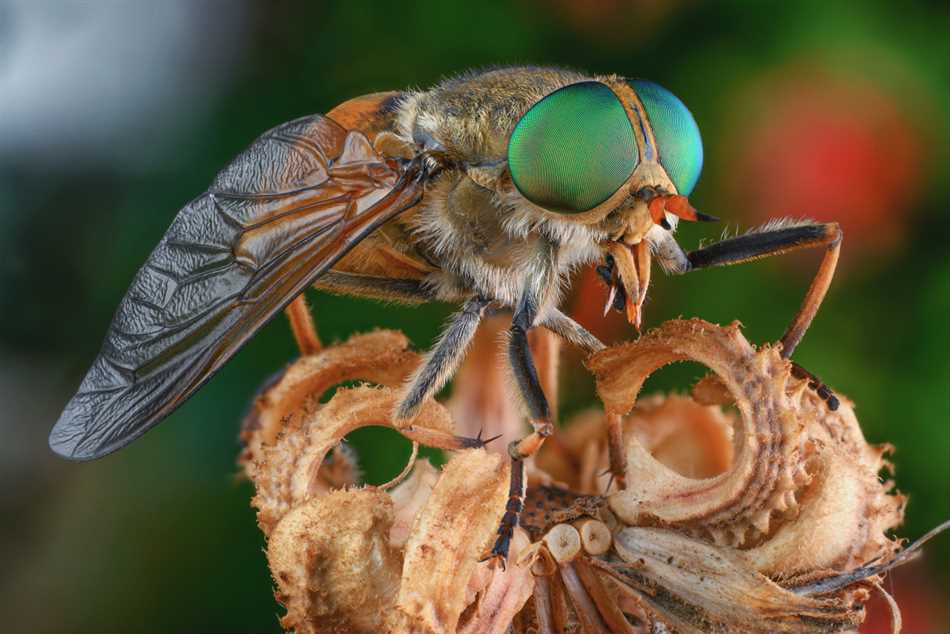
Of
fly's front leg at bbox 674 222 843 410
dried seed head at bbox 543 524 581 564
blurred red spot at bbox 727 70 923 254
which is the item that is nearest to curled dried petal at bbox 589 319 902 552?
dried seed head at bbox 543 524 581 564

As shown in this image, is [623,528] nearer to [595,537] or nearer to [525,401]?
[595,537]

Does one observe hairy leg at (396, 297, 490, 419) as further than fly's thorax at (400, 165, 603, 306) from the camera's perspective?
No

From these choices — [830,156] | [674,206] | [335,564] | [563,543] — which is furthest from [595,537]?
[830,156]

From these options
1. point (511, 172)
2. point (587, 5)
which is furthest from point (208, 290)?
point (587, 5)

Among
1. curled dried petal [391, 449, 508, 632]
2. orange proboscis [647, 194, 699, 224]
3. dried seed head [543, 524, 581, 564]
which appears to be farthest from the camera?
orange proboscis [647, 194, 699, 224]

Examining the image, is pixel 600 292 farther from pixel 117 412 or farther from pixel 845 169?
pixel 117 412

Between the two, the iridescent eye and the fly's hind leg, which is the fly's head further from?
the fly's hind leg

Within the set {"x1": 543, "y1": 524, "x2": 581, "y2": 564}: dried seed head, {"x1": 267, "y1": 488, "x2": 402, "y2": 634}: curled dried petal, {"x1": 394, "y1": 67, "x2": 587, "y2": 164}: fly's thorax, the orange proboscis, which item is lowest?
{"x1": 267, "y1": 488, "x2": 402, "y2": 634}: curled dried petal
